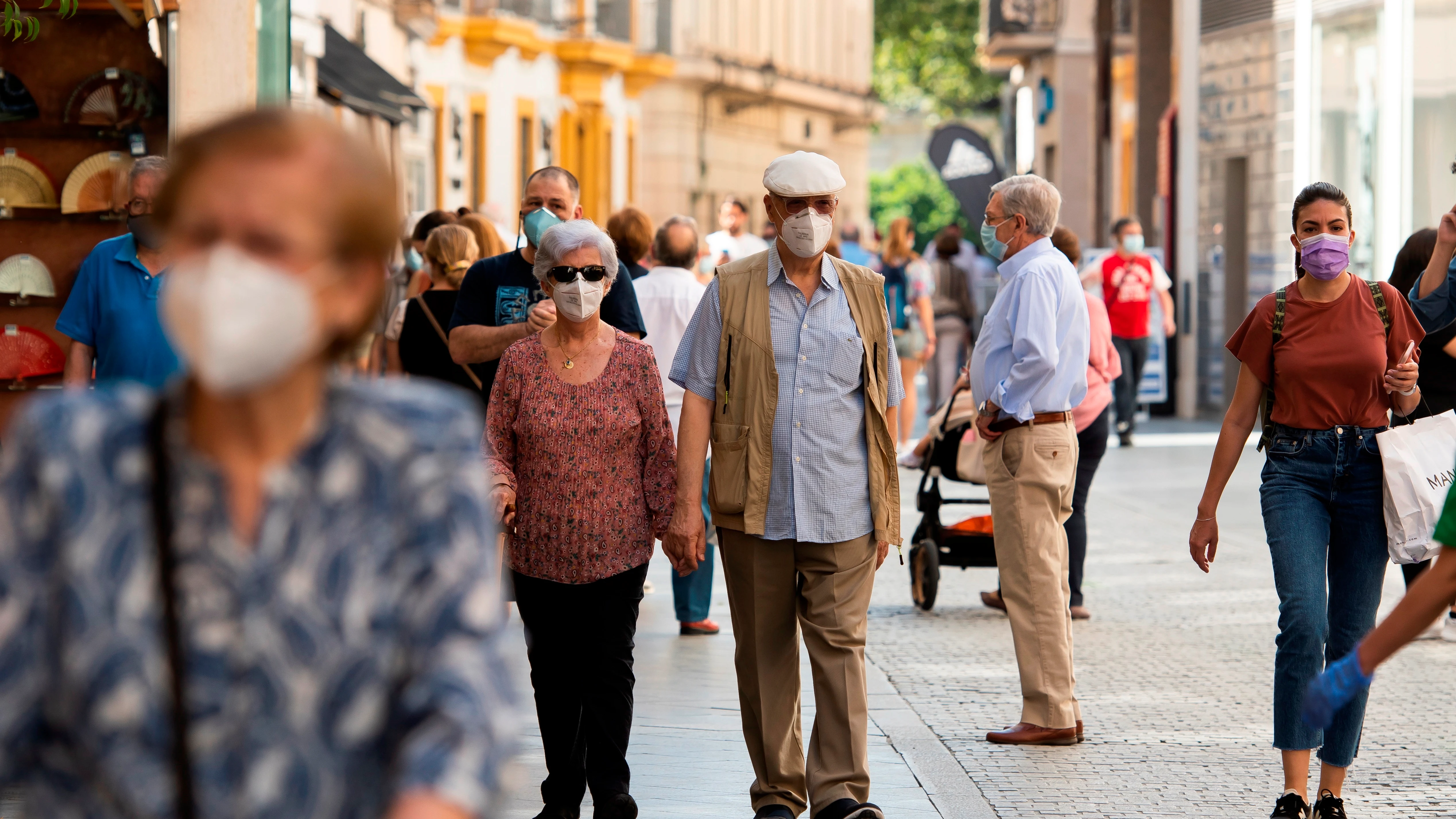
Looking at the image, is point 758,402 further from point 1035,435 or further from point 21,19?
point 21,19

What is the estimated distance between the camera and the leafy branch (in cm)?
690

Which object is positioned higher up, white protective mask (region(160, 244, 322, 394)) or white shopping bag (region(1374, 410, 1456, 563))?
white protective mask (region(160, 244, 322, 394))

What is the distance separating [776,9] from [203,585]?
2045 inches

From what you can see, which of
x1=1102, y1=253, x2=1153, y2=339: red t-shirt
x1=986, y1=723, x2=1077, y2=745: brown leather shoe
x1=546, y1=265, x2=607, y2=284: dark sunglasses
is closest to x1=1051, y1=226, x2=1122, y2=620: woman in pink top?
x1=986, y1=723, x2=1077, y2=745: brown leather shoe

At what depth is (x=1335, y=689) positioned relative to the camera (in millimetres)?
3551

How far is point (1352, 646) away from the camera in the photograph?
5660mm

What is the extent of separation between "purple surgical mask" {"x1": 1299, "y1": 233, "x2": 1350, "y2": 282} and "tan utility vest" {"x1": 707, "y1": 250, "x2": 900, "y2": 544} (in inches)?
48.4

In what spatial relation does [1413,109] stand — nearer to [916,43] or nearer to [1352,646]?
[1352,646]

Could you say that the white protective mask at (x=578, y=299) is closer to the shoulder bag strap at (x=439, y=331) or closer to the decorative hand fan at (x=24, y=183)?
the shoulder bag strap at (x=439, y=331)

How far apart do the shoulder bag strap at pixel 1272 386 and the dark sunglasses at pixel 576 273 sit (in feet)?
6.42

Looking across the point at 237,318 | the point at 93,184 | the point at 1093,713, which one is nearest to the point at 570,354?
the point at 1093,713

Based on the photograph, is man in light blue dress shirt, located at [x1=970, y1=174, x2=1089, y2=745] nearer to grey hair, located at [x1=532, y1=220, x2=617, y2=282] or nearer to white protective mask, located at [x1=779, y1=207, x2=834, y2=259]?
white protective mask, located at [x1=779, y1=207, x2=834, y2=259]

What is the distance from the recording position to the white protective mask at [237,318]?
1.92m

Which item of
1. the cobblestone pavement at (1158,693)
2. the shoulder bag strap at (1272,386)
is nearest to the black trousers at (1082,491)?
the cobblestone pavement at (1158,693)
